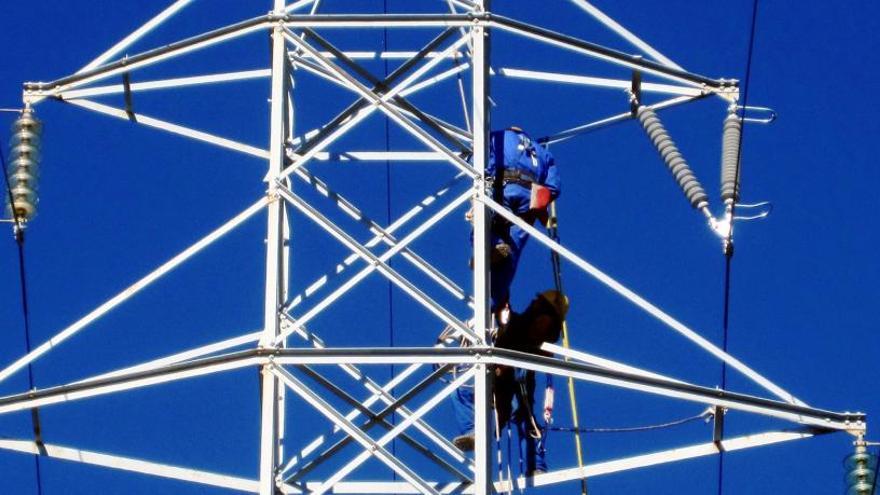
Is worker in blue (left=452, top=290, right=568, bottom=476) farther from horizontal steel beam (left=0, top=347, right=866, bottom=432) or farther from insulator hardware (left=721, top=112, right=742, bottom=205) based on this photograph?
horizontal steel beam (left=0, top=347, right=866, bottom=432)

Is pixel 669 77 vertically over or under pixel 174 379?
over

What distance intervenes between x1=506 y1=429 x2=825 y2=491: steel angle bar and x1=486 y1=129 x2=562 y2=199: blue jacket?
3573mm

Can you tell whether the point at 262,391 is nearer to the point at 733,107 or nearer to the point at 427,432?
the point at 427,432

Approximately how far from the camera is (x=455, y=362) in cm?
1816

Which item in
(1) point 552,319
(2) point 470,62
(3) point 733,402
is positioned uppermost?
(2) point 470,62

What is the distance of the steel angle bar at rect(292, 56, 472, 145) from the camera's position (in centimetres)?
2045

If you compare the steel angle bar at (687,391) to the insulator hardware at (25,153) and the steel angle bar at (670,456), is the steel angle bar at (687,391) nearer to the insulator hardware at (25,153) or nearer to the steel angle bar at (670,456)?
the steel angle bar at (670,456)

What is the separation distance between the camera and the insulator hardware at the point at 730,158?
20016 mm

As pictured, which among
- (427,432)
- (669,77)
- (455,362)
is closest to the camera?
(455,362)

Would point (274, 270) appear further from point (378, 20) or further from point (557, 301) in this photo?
point (557, 301)

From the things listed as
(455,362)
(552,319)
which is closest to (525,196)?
(552,319)

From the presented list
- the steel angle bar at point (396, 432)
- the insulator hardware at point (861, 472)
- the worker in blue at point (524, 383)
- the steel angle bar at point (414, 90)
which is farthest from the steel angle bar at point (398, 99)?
the insulator hardware at point (861, 472)

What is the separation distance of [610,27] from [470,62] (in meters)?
1.15

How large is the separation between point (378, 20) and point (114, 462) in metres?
3.82
